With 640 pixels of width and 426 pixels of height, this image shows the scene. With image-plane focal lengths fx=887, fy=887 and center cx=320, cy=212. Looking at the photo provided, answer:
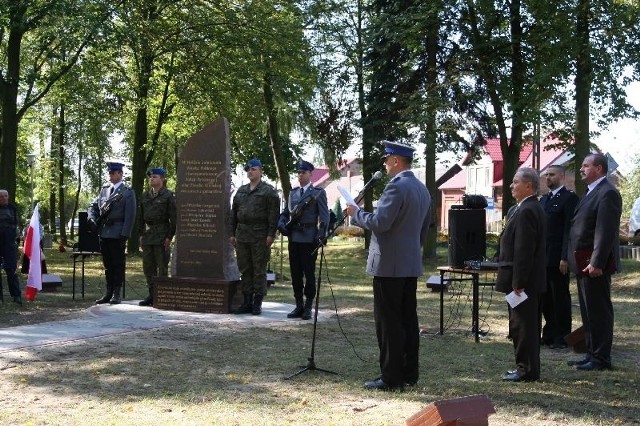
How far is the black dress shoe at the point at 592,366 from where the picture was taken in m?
8.05

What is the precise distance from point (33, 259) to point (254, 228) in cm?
340

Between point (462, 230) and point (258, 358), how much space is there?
9.52 feet

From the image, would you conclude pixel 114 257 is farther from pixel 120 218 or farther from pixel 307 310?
pixel 307 310

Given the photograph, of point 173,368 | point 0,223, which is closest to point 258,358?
point 173,368

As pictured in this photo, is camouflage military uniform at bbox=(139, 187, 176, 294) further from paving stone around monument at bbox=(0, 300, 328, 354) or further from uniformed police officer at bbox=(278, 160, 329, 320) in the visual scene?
uniformed police officer at bbox=(278, 160, 329, 320)

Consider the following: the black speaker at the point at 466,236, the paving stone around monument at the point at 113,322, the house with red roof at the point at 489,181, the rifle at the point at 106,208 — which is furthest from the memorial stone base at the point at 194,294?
the house with red roof at the point at 489,181

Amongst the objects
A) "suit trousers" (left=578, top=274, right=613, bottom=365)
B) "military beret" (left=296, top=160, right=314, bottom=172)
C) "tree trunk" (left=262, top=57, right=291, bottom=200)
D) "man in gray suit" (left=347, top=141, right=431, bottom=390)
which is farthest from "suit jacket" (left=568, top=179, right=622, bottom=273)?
"tree trunk" (left=262, top=57, right=291, bottom=200)

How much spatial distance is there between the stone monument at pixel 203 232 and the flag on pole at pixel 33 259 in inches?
70.9

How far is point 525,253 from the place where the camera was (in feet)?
24.1

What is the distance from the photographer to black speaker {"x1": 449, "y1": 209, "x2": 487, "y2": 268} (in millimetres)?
9797

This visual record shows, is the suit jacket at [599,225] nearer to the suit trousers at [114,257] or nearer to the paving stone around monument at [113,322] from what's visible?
the paving stone around monument at [113,322]

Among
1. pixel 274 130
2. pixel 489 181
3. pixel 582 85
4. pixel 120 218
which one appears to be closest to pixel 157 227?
pixel 120 218

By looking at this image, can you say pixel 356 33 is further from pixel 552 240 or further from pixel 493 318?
pixel 552 240

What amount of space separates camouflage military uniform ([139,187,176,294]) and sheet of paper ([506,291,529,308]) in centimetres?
596
